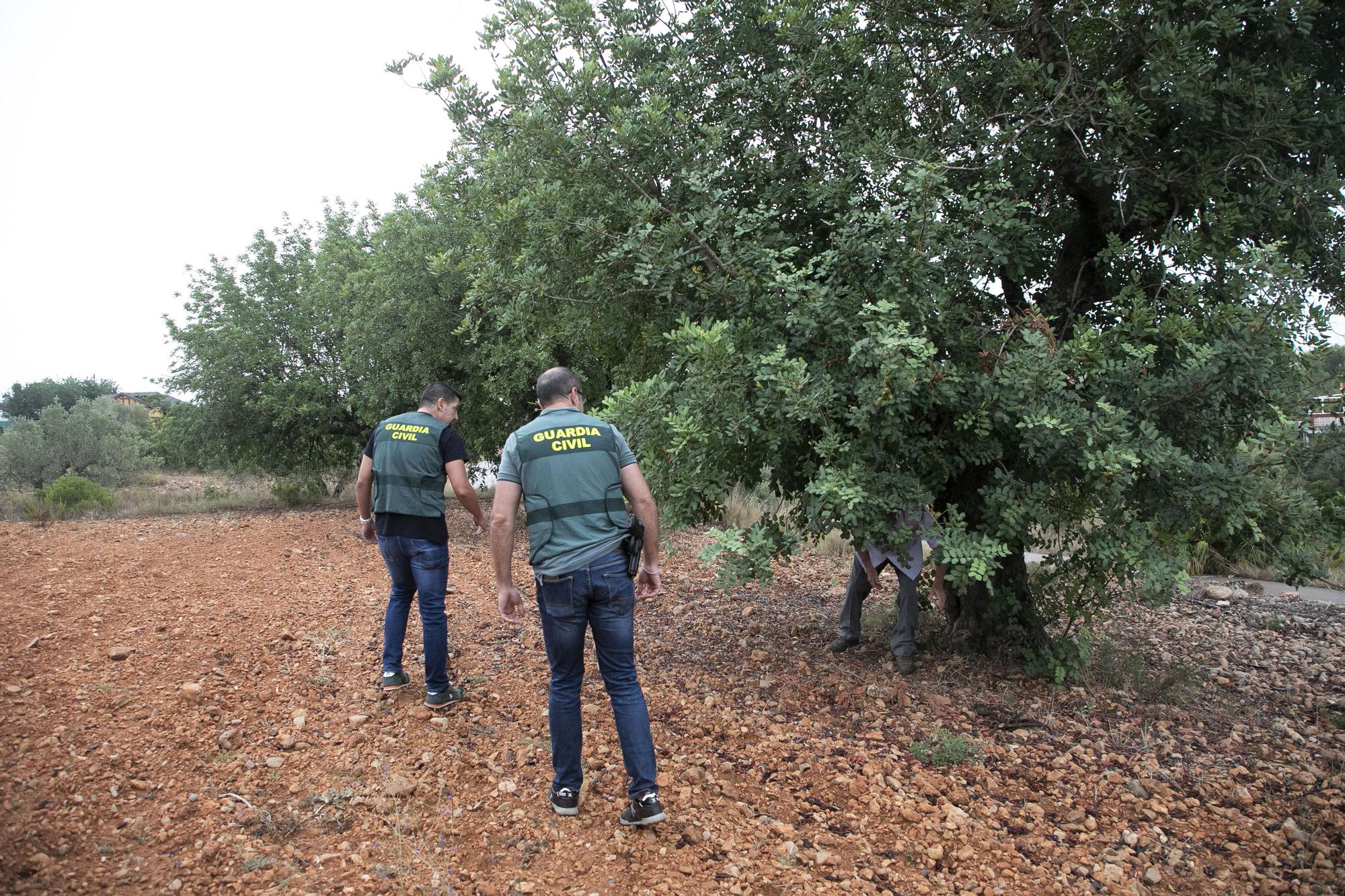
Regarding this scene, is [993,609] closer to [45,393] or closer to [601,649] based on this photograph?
[601,649]

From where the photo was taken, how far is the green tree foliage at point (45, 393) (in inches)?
1437

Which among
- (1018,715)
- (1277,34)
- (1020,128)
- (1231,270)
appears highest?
(1277,34)

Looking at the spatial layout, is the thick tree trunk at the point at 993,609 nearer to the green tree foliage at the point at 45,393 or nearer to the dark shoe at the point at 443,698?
the dark shoe at the point at 443,698

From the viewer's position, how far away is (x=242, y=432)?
1463 centimetres

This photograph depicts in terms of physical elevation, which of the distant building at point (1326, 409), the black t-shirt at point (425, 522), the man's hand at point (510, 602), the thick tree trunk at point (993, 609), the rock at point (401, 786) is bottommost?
the rock at point (401, 786)

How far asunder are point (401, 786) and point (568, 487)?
5.19 ft

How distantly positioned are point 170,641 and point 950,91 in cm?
632

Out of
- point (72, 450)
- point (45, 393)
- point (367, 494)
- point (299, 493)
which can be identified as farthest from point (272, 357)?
point (45, 393)

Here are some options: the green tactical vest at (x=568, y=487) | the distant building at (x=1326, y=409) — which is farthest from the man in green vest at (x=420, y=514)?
the distant building at (x=1326, y=409)

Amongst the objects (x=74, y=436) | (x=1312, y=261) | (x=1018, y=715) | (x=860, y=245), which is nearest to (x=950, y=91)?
(x=860, y=245)

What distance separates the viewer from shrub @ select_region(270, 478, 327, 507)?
650 inches

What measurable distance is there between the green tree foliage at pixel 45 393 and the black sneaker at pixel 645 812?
40.7 m

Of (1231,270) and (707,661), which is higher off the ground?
(1231,270)

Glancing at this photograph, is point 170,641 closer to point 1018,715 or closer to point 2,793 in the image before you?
point 2,793
